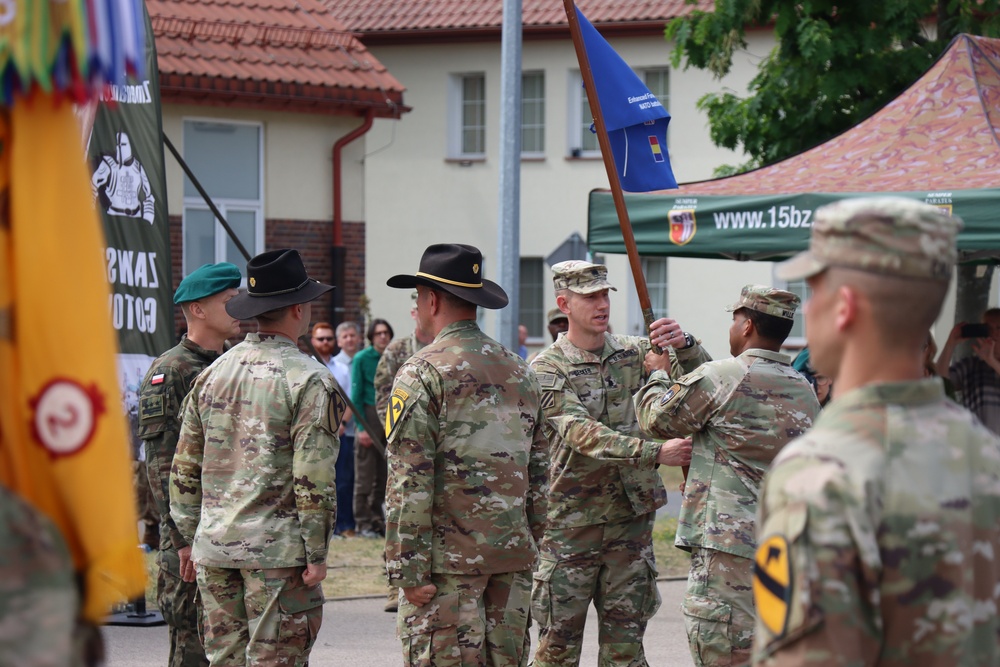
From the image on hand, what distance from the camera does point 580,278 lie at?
652cm

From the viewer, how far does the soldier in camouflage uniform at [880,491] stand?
2.31 metres

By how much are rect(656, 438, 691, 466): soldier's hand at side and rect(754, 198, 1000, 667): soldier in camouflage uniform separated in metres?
3.22

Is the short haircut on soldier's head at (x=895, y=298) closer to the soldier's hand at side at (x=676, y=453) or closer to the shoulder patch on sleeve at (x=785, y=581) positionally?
the shoulder patch on sleeve at (x=785, y=581)

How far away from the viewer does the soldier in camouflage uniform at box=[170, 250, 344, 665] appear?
5.12 metres

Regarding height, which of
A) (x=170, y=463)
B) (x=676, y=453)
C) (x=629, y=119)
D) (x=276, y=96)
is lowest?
(x=170, y=463)

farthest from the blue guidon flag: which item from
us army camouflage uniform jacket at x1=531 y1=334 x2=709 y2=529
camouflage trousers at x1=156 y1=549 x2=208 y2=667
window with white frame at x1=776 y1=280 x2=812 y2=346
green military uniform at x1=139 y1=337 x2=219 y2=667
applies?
window with white frame at x1=776 y1=280 x2=812 y2=346

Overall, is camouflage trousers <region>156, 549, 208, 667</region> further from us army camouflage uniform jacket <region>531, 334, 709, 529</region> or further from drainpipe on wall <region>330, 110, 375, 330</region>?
drainpipe on wall <region>330, 110, 375, 330</region>

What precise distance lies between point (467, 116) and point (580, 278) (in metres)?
19.4

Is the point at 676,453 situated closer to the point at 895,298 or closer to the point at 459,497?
the point at 459,497

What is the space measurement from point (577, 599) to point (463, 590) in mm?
1391

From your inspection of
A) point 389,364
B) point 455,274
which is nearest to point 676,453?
point 455,274

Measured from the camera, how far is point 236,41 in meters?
17.1

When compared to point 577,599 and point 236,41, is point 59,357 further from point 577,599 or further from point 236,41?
point 236,41

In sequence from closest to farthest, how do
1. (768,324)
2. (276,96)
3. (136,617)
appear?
(768,324)
(136,617)
(276,96)
